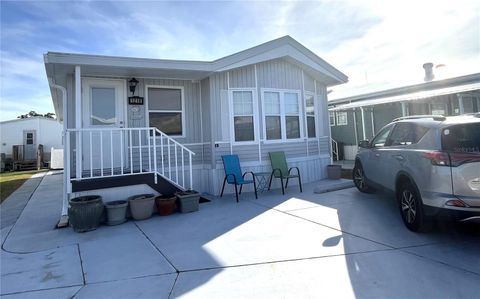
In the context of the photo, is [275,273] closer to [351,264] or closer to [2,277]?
[351,264]

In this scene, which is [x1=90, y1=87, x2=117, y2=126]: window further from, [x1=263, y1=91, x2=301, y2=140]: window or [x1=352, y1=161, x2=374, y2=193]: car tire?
[x1=352, y1=161, x2=374, y2=193]: car tire

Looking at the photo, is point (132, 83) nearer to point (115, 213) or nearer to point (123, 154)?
point (123, 154)

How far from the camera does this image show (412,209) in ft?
Answer: 13.0

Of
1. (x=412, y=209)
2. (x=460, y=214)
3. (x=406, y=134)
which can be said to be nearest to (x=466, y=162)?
(x=460, y=214)

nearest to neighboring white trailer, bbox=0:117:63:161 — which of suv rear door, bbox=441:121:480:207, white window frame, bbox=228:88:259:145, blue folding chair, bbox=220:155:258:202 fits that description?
white window frame, bbox=228:88:259:145

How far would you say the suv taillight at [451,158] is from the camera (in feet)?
10.5

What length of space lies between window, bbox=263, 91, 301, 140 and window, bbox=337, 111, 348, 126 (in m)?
8.10

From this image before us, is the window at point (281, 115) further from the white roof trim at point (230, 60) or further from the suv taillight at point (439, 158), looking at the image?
the suv taillight at point (439, 158)

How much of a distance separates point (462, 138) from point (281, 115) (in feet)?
16.5

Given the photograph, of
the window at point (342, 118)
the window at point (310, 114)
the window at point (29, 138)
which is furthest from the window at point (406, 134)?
the window at point (29, 138)

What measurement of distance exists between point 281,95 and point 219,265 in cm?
591

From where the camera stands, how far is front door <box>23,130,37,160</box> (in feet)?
71.1

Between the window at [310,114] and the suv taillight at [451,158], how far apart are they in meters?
5.40

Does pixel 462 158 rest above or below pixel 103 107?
below
